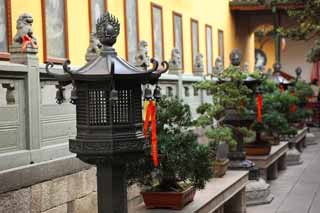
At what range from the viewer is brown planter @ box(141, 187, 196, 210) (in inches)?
258

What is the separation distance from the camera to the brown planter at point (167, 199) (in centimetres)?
654

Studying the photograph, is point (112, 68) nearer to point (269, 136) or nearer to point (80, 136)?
point (80, 136)

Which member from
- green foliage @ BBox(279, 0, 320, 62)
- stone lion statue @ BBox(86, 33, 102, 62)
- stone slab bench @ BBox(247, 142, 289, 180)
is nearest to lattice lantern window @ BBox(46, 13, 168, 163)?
stone lion statue @ BBox(86, 33, 102, 62)

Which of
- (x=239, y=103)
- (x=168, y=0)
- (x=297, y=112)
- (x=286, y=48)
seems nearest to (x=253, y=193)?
(x=239, y=103)

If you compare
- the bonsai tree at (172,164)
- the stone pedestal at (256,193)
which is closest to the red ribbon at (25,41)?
the bonsai tree at (172,164)

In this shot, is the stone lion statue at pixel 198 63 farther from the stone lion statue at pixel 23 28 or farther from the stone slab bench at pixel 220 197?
the stone lion statue at pixel 23 28

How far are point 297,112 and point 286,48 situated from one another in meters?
12.3

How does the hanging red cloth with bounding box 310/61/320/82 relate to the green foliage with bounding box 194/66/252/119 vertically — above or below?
above

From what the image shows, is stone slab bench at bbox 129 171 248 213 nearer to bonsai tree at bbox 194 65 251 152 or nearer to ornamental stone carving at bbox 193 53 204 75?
bonsai tree at bbox 194 65 251 152

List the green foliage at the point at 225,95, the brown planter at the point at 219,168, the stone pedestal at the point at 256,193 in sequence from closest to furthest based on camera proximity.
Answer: the brown planter at the point at 219,168
the green foliage at the point at 225,95
the stone pedestal at the point at 256,193

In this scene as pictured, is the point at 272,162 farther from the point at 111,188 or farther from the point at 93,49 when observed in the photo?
the point at 111,188

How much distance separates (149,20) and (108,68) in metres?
7.11

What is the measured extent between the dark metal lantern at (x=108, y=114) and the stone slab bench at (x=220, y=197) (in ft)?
6.60

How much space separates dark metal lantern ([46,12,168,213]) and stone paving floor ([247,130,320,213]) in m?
5.56
